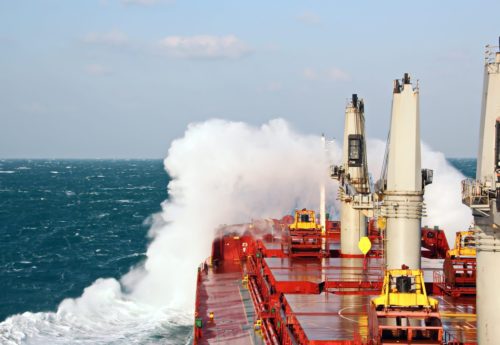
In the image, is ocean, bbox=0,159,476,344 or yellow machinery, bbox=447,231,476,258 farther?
ocean, bbox=0,159,476,344

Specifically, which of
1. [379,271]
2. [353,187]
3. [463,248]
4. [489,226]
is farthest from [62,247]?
[489,226]

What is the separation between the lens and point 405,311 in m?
24.5

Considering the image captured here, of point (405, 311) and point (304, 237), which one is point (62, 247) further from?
point (405, 311)

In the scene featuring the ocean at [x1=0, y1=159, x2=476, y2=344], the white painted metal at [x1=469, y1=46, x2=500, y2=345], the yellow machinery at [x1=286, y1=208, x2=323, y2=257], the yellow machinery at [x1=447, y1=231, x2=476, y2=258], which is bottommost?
the ocean at [x1=0, y1=159, x2=476, y2=344]

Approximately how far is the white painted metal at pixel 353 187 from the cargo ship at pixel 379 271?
0.07m

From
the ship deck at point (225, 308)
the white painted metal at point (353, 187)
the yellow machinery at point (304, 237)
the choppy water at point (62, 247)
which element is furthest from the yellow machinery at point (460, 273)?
the choppy water at point (62, 247)

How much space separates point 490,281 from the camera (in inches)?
815

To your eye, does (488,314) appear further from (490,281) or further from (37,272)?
(37,272)

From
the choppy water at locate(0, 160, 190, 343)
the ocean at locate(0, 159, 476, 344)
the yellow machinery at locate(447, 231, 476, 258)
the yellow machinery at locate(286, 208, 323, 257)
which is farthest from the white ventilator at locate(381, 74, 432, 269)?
the choppy water at locate(0, 160, 190, 343)

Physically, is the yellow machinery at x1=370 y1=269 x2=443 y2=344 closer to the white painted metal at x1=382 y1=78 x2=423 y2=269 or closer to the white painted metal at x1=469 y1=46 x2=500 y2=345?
the white painted metal at x1=469 y1=46 x2=500 y2=345

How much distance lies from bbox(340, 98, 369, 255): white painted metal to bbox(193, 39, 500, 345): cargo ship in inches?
2.8

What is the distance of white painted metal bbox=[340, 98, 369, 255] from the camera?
5422 cm

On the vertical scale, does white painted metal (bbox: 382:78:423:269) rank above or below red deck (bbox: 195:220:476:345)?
above

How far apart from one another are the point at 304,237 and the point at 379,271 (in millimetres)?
11353
